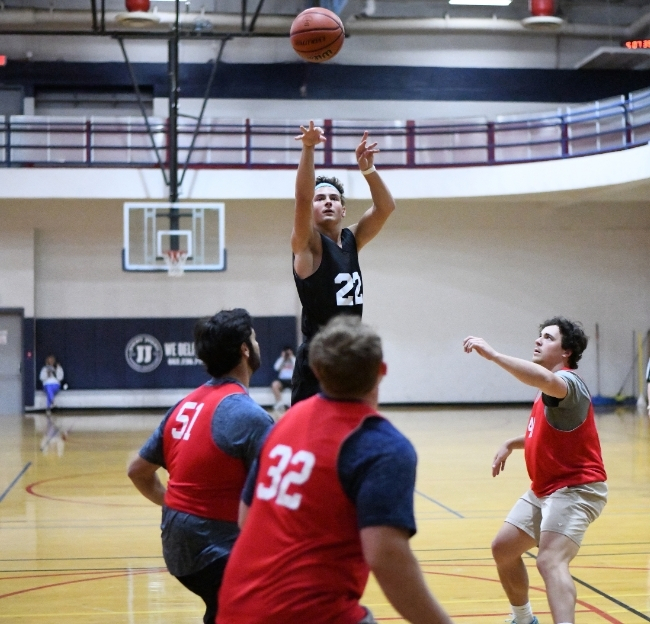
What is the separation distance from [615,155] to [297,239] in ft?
47.6

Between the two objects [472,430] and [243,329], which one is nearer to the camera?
[243,329]

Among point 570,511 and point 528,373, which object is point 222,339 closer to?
point 528,373

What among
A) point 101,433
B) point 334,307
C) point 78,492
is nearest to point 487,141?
point 101,433

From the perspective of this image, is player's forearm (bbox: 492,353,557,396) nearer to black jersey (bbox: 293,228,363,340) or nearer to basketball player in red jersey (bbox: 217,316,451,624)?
black jersey (bbox: 293,228,363,340)

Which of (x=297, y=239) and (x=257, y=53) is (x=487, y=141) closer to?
(x=257, y=53)

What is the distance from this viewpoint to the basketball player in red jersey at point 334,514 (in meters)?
2.23

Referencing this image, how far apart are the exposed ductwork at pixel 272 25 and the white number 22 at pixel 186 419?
17.5m

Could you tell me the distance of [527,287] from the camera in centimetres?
2117

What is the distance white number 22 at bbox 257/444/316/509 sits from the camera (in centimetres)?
234

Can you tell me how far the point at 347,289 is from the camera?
4.50 metres

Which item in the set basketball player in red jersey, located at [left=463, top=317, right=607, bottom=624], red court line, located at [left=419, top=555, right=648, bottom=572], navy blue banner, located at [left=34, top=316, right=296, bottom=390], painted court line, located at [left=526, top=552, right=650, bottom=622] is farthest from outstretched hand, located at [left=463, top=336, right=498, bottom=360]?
navy blue banner, located at [left=34, top=316, right=296, bottom=390]

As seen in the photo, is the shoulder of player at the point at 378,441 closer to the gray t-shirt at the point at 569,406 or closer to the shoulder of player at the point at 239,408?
the shoulder of player at the point at 239,408

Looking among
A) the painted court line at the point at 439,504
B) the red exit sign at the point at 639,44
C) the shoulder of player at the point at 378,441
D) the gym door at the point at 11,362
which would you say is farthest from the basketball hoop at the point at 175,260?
the shoulder of player at the point at 378,441

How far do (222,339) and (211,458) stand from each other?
0.45 metres
